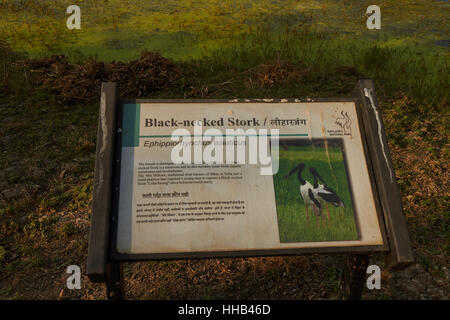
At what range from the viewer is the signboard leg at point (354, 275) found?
2215mm

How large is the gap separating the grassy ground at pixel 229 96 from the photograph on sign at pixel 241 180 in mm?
979

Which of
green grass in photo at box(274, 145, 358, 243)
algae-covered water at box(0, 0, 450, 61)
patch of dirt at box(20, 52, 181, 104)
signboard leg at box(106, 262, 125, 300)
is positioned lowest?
signboard leg at box(106, 262, 125, 300)

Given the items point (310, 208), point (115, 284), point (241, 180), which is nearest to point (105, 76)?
point (115, 284)

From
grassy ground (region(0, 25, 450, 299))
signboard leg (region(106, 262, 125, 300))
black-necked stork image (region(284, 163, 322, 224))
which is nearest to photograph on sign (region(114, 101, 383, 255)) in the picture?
black-necked stork image (region(284, 163, 322, 224))

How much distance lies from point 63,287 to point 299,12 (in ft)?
25.5

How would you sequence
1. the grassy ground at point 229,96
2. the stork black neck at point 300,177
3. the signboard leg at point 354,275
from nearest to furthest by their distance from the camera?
the stork black neck at point 300,177
the signboard leg at point 354,275
the grassy ground at point 229,96

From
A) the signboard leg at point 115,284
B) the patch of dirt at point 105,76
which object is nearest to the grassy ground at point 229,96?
the patch of dirt at point 105,76

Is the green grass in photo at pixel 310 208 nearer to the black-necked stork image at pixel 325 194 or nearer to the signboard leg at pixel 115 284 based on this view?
the black-necked stork image at pixel 325 194

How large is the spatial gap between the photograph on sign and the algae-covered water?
4.92 metres

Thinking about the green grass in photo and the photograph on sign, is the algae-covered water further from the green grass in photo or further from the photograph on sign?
the green grass in photo

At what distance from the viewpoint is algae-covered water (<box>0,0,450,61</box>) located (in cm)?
713

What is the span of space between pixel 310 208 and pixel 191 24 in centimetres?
677

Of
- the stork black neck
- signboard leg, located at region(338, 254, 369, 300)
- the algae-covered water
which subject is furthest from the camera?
the algae-covered water

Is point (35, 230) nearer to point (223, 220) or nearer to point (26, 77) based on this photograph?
point (223, 220)
